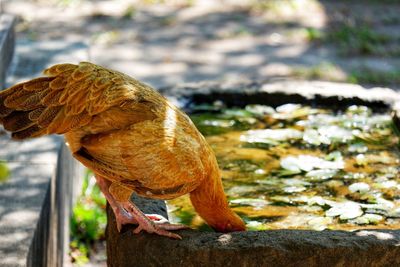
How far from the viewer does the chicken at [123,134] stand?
11.5 ft

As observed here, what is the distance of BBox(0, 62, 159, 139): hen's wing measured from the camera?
3.60 meters

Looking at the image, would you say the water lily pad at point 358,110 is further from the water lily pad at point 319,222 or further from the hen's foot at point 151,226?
the hen's foot at point 151,226

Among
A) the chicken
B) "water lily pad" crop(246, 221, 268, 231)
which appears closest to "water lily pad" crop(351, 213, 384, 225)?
"water lily pad" crop(246, 221, 268, 231)

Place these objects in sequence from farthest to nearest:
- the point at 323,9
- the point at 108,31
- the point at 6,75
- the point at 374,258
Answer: the point at 323,9 → the point at 108,31 → the point at 6,75 → the point at 374,258

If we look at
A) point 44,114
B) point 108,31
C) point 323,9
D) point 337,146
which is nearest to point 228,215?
point 44,114

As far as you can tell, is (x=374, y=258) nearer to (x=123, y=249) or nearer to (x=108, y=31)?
(x=123, y=249)

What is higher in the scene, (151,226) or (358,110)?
(358,110)

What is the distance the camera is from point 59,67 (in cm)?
375

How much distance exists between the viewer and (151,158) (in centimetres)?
348

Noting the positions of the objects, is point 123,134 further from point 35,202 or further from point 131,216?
point 35,202

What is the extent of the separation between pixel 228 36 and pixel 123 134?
23.2ft

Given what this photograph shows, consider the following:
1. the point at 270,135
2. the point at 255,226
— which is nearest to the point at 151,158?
the point at 255,226

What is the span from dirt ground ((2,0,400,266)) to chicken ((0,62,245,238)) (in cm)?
481

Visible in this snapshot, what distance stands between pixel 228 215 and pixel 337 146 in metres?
1.57
